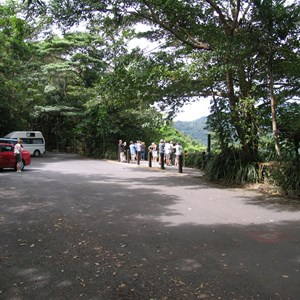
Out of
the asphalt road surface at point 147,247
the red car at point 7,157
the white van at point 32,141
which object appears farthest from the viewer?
the white van at point 32,141

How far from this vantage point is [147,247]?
5.41 metres

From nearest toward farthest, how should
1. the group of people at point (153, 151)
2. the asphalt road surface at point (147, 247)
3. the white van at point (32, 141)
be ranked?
the asphalt road surface at point (147, 247) < the group of people at point (153, 151) < the white van at point (32, 141)

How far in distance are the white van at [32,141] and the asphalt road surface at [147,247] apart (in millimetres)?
20618

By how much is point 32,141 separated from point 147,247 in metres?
27.4

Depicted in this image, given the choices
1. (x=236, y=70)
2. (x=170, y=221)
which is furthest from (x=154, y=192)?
(x=236, y=70)

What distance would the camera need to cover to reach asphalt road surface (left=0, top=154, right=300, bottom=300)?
3918mm

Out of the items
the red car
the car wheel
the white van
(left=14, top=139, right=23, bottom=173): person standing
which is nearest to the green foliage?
(left=14, top=139, right=23, bottom=173): person standing

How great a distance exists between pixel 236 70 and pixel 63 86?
24.0 metres

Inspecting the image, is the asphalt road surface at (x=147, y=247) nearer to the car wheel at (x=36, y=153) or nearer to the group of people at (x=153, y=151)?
the group of people at (x=153, y=151)

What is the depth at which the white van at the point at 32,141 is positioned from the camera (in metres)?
29.4

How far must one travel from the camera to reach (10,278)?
4148 millimetres

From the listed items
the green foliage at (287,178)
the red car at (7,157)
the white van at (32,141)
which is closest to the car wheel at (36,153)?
the white van at (32,141)

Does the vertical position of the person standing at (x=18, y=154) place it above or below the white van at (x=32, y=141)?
below

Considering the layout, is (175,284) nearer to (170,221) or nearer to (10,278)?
(10,278)
